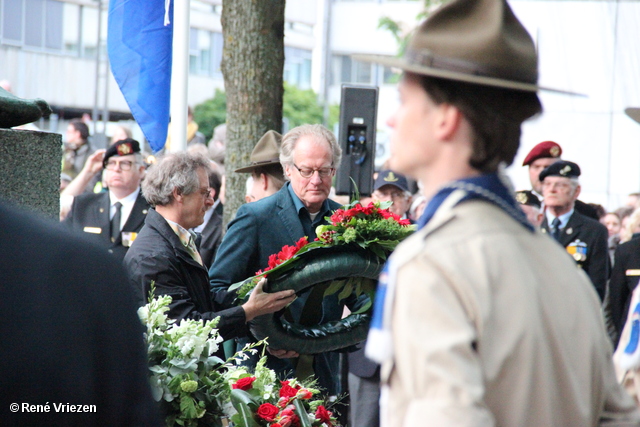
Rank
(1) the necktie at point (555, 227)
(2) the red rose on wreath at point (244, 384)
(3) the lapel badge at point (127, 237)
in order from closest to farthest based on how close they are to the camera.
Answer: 1. (2) the red rose on wreath at point (244, 384)
2. (3) the lapel badge at point (127, 237)
3. (1) the necktie at point (555, 227)

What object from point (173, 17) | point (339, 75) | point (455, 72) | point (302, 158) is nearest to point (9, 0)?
point (339, 75)

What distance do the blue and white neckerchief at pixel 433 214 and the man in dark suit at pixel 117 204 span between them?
17.9 ft

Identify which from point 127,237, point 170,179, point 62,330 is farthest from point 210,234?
point 62,330

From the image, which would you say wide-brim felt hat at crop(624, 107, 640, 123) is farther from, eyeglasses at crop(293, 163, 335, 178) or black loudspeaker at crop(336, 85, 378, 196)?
black loudspeaker at crop(336, 85, 378, 196)

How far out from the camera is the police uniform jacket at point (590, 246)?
705 centimetres

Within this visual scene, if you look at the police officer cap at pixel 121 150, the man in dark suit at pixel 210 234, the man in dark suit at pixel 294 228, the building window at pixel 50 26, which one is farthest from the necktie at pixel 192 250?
the building window at pixel 50 26

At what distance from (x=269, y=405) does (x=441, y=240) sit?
1.88m

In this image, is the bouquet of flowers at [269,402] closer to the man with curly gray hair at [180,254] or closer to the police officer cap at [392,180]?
the man with curly gray hair at [180,254]

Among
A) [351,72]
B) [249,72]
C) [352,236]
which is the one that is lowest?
[352,236]

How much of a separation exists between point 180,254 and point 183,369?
90 centimetres

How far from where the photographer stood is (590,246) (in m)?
7.07

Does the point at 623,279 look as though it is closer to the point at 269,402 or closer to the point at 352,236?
the point at 352,236

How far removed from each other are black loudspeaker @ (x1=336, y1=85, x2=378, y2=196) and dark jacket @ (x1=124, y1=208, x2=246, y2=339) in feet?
10.0

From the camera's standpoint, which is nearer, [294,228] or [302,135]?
[294,228]
